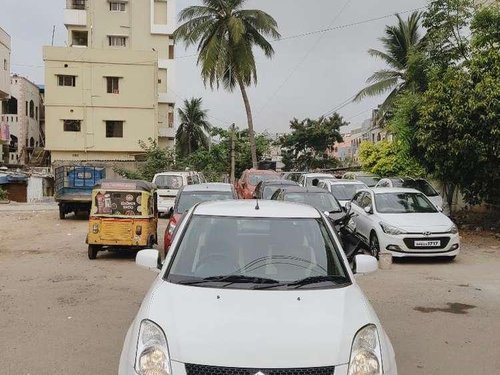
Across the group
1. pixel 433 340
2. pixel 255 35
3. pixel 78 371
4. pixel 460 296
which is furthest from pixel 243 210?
pixel 255 35

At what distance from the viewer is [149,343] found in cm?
350

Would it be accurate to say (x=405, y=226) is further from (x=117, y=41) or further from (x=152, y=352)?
(x=117, y=41)

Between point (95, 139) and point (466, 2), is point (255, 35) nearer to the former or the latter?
Result: point (95, 139)

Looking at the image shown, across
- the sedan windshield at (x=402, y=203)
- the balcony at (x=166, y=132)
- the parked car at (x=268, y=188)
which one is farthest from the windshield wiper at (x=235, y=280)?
the balcony at (x=166, y=132)

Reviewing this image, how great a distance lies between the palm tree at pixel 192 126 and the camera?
61281mm

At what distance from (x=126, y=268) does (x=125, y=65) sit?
100 feet

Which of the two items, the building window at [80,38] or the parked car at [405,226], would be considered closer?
the parked car at [405,226]

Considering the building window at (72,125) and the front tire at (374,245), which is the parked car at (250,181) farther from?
the building window at (72,125)

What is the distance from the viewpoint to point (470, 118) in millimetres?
14719

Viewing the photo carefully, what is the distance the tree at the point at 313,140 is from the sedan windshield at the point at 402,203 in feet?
123

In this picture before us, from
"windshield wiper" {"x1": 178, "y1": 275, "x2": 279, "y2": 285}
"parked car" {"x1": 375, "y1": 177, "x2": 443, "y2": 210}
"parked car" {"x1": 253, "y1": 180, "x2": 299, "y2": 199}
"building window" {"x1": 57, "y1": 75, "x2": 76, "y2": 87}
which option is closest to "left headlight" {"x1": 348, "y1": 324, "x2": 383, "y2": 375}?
"windshield wiper" {"x1": 178, "y1": 275, "x2": 279, "y2": 285}

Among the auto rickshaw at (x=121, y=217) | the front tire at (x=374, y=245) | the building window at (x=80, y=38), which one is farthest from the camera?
the building window at (x=80, y=38)

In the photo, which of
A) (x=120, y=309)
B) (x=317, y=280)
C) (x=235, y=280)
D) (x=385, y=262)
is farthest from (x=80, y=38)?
(x=317, y=280)

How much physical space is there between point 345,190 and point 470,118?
5.01 meters
